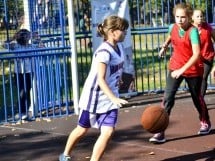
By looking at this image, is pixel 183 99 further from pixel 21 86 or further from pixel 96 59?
pixel 96 59

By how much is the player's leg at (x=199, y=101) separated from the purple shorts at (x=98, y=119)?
65.0 inches

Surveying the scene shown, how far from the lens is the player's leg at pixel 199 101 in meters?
7.07

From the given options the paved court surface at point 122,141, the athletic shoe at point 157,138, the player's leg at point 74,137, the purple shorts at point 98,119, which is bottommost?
the paved court surface at point 122,141

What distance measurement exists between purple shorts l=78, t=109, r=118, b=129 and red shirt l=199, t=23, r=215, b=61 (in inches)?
107

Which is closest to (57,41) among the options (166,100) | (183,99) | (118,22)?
(183,99)

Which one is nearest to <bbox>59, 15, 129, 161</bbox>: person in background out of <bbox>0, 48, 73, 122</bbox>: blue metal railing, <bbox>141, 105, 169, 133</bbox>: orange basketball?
<bbox>141, 105, 169, 133</bbox>: orange basketball

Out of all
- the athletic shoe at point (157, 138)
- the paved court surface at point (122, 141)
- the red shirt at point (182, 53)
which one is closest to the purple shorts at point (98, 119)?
the paved court surface at point (122, 141)

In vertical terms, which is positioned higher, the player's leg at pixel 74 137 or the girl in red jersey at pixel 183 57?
the girl in red jersey at pixel 183 57

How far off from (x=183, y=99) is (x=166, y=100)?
139 inches

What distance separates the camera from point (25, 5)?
9.27 metres

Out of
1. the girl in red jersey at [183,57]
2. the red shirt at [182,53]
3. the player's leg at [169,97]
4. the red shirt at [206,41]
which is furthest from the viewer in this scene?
the red shirt at [206,41]

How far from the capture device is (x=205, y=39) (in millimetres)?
8312

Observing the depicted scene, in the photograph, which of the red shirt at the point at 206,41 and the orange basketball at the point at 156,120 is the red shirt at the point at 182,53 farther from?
the red shirt at the point at 206,41

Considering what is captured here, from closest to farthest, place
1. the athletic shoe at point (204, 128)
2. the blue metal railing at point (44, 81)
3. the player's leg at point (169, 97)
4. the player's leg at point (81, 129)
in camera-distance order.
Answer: the player's leg at point (81, 129), the player's leg at point (169, 97), the athletic shoe at point (204, 128), the blue metal railing at point (44, 81)
